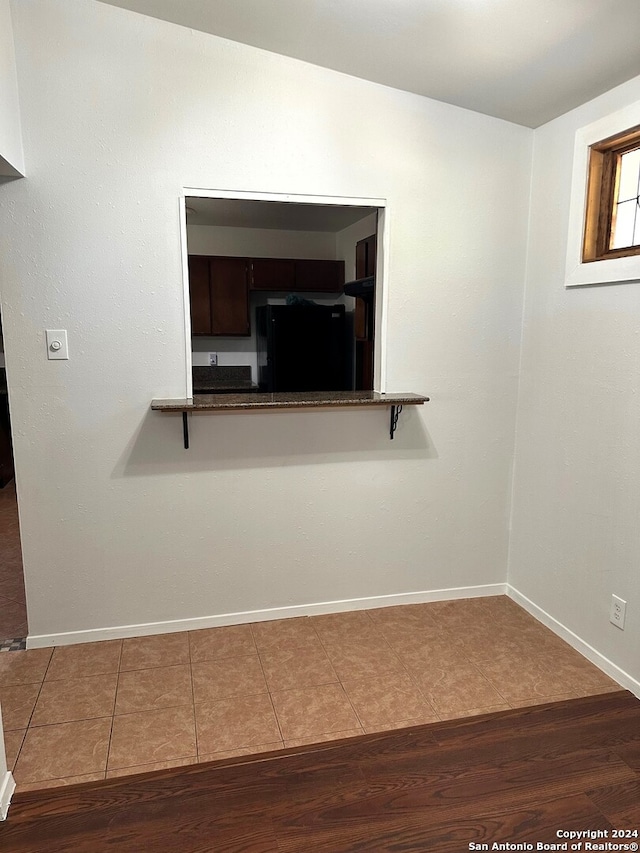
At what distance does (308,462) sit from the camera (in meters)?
2.77

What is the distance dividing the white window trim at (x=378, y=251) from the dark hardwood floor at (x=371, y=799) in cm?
145

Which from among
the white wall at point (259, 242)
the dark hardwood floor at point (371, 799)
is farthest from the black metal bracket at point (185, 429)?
the white wall at point (259, 242)

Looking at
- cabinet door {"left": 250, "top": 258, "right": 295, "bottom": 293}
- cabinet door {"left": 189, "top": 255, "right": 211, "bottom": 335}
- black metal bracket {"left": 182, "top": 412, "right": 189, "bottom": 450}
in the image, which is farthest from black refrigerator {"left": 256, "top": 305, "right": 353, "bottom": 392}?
black metal bracket {"left": 182, "top": 412, "right": 189, "bottom": 450}

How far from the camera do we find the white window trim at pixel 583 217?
85.0 inches

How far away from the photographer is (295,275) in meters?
4.93

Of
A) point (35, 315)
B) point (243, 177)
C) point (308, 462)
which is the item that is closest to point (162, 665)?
point (308, 462)

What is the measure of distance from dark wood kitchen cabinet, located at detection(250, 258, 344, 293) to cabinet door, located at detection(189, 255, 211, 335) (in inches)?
14.9

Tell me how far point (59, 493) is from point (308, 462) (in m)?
1.10

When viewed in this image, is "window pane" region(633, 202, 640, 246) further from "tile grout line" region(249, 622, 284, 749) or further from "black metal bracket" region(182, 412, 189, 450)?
"tile grout line" region(249, 622, 284, 749)

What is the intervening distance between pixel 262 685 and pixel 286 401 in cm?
116

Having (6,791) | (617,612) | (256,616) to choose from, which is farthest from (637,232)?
(6,791)

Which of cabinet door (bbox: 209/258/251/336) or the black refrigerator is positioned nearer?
the black refrigerator

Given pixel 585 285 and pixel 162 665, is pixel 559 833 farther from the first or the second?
pixel 585 285

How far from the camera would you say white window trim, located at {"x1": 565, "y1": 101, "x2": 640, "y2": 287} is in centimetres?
216
